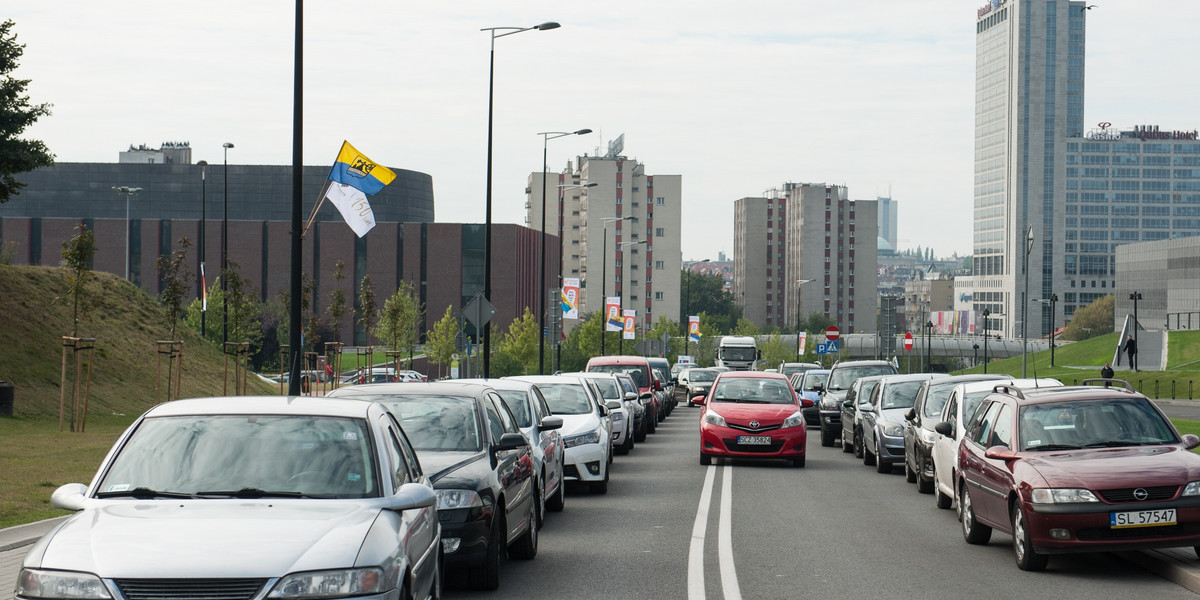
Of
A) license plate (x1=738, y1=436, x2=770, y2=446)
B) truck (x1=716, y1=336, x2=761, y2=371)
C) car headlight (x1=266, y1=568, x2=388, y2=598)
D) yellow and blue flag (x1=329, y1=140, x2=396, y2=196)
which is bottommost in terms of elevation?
truck (x1=716, y1=336, x2=761, y2=371)

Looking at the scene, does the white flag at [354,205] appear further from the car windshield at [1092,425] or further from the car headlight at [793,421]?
the car windshield at [1092,425]

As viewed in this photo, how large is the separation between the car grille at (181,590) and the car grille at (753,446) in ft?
55.6

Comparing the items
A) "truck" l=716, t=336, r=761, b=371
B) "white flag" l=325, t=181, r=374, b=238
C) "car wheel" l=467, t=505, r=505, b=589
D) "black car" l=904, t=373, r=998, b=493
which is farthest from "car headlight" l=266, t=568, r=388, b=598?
"truck" l=716, t=336, r=761, b=371

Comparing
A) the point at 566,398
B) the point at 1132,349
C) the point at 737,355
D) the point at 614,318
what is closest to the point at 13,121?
the point at 566,398

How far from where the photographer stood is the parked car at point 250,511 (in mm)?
5570

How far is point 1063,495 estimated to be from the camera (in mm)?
10109

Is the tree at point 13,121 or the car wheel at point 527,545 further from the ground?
the tree at point 13,121

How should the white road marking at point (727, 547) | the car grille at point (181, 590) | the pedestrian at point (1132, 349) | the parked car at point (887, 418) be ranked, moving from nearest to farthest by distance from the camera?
1. the car grille at point (181, 590)
2. the white road marking at point (727, 547)
3. the parked car at point (887, 418)
4. the pedestrian at point (1132, 349)

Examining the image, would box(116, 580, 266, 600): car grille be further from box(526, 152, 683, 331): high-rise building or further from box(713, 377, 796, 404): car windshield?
box(526, 152, 683, 331): high-rise building

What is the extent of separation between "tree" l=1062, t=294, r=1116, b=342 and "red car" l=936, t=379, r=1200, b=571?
17468cm

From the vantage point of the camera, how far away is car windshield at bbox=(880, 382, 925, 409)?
2230 centimetres

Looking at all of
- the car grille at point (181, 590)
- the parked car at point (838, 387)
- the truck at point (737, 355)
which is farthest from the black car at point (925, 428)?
the truck at point (737, 355)

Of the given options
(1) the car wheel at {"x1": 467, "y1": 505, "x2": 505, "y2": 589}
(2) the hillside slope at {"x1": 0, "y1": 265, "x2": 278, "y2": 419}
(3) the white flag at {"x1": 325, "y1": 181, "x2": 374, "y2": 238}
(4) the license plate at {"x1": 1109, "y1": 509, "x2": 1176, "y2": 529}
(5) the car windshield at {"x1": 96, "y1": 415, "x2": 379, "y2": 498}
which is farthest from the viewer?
(2) the hillside slope at {"x1": 0, "y1": 265, "x2": 278, "y2": 419}

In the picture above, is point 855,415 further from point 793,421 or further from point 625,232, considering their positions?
point 625,232
